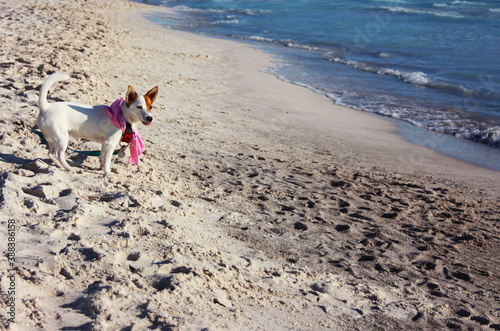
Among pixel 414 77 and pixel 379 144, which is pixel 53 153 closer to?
pixel 379 144

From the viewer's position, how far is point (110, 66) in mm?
8891

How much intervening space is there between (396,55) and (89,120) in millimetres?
15043

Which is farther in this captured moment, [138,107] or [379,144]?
[379,144]

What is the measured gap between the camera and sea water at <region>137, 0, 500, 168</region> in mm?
9758

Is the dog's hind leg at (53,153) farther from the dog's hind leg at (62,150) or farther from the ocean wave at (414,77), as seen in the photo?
the ocean wave at (414,77)

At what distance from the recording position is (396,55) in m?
16.5

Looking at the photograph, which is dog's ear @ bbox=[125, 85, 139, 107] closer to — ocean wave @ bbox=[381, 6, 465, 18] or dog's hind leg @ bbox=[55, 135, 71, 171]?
dog's hind leg @ bbox=[55, 135, 71, 171]

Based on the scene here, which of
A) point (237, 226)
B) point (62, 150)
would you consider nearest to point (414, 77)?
point (237, 226)

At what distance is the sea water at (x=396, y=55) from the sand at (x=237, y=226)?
256 centimetres

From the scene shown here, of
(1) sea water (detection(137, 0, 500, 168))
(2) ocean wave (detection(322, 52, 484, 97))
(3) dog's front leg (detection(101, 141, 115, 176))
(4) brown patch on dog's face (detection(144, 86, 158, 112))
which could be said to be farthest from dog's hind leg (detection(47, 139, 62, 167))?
(2) ocean wave (detection(322, 52, 484, 97))

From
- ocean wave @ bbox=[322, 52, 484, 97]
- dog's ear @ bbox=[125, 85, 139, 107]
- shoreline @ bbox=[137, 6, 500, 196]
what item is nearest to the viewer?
dog's ear @ bbox=[125, 85, 139, 107]

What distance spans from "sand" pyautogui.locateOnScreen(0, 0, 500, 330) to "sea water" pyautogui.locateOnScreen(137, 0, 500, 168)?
2564mm

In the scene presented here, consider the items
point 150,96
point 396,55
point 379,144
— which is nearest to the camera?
point 150,96

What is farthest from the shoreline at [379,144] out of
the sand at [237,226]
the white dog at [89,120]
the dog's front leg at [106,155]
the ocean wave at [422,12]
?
the ocean wave at [422,12]
